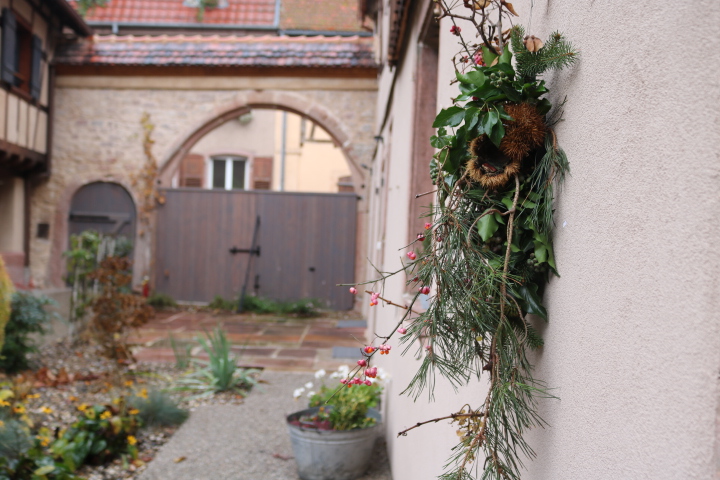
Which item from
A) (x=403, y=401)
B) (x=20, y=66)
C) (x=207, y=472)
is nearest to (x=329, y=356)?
(x=207, y=472)

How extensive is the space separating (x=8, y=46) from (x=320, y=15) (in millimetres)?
7499

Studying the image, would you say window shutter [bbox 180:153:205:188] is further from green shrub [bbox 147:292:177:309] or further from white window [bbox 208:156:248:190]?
green shrub [bbox 147:292:177:309]

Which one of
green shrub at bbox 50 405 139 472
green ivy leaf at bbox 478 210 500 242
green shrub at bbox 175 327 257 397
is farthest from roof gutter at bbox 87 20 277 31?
green ivy leaf at bbox 478 210 500 242

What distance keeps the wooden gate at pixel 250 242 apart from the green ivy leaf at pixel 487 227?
993 centimetres

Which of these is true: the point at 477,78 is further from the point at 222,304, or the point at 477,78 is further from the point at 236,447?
the point at 222,304

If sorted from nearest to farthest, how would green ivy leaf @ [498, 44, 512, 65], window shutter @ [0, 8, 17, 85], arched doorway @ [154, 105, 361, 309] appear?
green ivy leaf @ [498, 44, 512, 65] < window shutter @ [0, 8, 17, 85] < arched doorway @ [154, 105, 361, 309]

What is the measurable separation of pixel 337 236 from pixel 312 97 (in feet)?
7.88

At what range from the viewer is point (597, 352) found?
940mm

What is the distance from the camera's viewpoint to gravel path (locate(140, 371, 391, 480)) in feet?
11.6

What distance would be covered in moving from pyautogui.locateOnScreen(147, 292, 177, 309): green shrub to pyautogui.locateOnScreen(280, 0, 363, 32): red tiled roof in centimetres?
→ 683

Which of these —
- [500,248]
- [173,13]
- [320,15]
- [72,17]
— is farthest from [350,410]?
[320,15]

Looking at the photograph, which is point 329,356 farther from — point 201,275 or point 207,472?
point 201,275

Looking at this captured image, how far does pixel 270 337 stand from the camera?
805 centimetres

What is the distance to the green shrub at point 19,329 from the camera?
549cm
